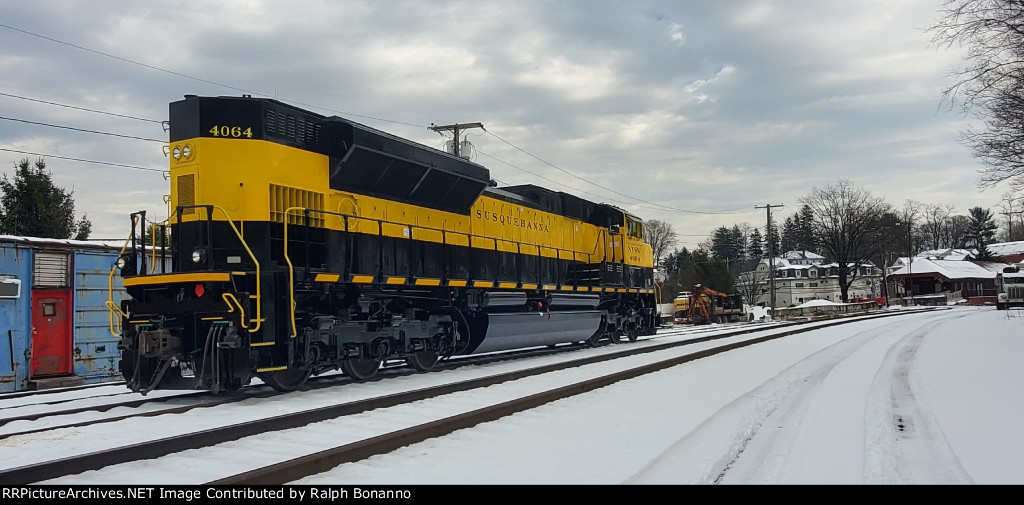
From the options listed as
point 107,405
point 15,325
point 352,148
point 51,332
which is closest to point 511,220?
point 352,148

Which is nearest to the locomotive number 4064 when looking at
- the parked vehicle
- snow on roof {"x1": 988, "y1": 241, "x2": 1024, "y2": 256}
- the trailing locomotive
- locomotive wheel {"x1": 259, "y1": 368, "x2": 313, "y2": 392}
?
the trailing locomotive

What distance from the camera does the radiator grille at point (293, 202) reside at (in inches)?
376

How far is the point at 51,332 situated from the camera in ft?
41.6

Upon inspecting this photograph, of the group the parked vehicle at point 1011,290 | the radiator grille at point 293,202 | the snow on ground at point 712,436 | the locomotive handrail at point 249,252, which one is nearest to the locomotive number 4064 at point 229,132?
the radiator grille at point 293,202

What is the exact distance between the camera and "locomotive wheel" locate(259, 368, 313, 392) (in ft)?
30.3

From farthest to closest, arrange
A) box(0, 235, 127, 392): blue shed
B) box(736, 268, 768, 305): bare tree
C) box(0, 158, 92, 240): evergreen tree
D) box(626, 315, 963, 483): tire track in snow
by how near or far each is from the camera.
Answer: box(736, 268, 768, 305): bare tree, box(0, 158, 92, 240): evergreen tree, box(0, 235, 127, 392): blue shed, box(626, 315, 963, 483): tire track in snow

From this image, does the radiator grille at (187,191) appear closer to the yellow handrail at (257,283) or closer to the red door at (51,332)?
the yellow handrail at (257,283)

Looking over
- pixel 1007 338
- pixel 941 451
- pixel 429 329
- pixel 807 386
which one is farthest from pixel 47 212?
pixel 1007 338

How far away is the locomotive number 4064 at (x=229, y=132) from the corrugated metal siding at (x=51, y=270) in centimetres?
580

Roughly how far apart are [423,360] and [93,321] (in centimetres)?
664

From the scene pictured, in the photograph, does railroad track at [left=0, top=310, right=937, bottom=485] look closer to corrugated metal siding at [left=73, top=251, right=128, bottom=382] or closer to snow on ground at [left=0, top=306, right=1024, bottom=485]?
snow on ground at [left=0, top=306, right=1024, bottom=485]

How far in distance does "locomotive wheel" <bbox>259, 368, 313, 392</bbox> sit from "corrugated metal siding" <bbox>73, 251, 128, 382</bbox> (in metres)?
5.65
